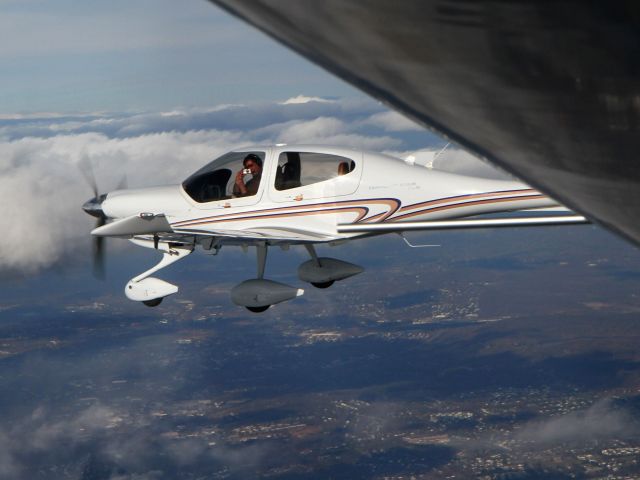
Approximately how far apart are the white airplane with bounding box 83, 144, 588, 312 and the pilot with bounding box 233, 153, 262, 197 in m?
0.02

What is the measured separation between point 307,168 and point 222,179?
187cm

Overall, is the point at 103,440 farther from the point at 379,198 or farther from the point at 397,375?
the point at 379,198

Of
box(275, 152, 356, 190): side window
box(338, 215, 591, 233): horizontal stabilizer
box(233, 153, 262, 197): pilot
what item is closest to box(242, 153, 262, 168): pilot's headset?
box(233, 153, 262, 197): pilot

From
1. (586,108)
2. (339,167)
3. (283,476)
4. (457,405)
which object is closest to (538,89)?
(586,108)

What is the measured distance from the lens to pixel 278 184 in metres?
21.8

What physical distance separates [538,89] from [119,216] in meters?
21.3

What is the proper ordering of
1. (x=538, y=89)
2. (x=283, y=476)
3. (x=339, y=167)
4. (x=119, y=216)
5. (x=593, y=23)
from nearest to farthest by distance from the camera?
(x=593, y=23) < (x=538, y=89) < (x=339, y=167) < (x=119, y=216) < (x=283, y=476)

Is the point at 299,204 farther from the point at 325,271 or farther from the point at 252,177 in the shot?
the point at 325,271

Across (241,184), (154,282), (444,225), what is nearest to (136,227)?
(154,282)

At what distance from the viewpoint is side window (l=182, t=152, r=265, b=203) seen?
21.8 m

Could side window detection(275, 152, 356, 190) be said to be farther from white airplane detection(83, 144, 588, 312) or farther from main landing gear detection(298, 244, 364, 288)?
main landing gear detection(298, 244, 364, 288)

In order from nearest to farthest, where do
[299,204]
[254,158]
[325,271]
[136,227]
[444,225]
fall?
[444,225], [254,158], [299,204], [136,227], [325,271]

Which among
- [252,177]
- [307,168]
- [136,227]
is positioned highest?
[307,168]

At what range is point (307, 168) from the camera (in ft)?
71.1
